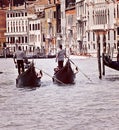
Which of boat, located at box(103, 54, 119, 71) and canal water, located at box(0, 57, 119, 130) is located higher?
boat, located at box(103, 54, 119, 71)

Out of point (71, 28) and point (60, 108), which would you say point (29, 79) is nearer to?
point (60, 108)

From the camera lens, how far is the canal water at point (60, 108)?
13.2m

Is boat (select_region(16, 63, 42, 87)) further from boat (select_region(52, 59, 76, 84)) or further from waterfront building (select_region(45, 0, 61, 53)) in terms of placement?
waterfront building (select_region(45, 0, 61, 53))

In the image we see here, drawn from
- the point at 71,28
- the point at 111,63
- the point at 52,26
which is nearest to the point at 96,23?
the point at 71,28

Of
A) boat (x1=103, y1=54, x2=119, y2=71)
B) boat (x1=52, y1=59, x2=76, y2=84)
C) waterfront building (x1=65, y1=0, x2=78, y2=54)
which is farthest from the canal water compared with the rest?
waterfront building (x1=65, y1=0, x2=78, y2=54)

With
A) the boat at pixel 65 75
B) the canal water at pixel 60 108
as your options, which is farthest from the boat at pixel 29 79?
the boat at pixel 65 75

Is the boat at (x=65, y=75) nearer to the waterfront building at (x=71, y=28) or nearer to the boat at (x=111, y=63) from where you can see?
the boat at (x=111, y=63)

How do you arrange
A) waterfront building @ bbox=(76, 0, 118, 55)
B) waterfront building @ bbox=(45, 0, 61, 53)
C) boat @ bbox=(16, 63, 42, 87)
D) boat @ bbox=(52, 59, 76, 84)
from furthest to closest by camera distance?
waterfront building @ bbox=(45, 0, 61, 53) < waterfront building @ bbox=(76, 0, 118, 55) < boat @ bbox=(52, 59, 76, 84) < boat @ bbox=(16, 63, 42, 87)

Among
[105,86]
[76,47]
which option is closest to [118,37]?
[76,47]

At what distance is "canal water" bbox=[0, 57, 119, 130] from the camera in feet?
43.3

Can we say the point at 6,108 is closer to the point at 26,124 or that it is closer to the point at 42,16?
the point at 26,124

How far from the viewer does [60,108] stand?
51.8ft

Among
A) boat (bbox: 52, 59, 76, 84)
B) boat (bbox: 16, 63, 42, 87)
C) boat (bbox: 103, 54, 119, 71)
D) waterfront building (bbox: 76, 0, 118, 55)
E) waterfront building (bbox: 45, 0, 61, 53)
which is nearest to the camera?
boat (bbox: 16, 63, 42, 87)

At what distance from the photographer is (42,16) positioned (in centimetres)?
9100
